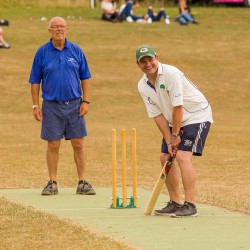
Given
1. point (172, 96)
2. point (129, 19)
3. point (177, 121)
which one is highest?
point (172, 96)

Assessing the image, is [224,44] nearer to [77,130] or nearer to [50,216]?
[77,130]

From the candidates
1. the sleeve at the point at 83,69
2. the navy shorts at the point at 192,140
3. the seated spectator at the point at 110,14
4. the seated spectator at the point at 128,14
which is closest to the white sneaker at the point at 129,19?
the seated spectator at the point at 128,14

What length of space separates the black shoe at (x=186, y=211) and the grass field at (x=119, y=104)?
0.70 m

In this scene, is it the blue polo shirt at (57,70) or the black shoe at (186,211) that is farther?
the blue polo shirt at (57,70)

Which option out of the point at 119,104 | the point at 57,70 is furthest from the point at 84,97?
the point at 119,104

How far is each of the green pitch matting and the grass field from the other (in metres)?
0.33

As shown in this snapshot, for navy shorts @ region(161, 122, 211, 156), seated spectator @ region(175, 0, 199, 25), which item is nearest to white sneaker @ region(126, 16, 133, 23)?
seated spectator @ region(175, 0, 199, 25)

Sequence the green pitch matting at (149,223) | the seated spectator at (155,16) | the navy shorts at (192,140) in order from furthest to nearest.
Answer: the seated spectator at (155,16) → the navy shorts at (192,140) → the green pitch matting at (149,223)

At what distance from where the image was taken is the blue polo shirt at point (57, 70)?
40.8 ft

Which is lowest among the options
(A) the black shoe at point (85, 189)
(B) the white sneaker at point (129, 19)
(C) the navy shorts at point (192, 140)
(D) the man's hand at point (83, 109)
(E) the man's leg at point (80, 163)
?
(B) the white sneaker at point (129, 19)

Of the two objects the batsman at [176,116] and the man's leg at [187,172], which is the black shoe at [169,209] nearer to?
the batsman at [176,116]

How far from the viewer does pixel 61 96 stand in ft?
40.9

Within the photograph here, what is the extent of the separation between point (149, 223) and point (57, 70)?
3.08 m

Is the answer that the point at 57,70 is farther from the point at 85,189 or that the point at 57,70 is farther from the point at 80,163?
the point at 85,189
